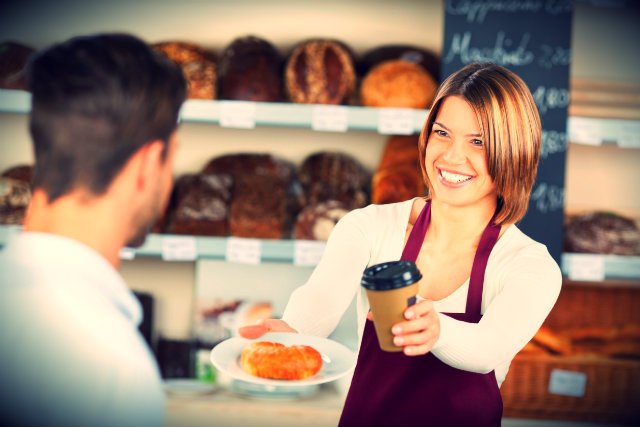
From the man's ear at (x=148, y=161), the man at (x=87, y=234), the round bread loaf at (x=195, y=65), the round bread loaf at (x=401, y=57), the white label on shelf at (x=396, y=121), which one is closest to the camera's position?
the man at (x=87, y=234)

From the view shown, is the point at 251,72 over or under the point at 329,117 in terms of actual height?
over

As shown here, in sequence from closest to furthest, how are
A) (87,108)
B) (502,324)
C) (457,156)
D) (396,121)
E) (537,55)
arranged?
(87,108) < (502,324) < (457,156) < (396,121) < (537,55)

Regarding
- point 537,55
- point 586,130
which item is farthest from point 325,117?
point 586,130

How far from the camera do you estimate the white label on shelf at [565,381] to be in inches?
99.0

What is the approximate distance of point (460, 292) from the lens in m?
1.37

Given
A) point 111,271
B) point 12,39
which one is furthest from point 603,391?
point 12,39

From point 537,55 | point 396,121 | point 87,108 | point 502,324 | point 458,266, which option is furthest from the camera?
point 537,55

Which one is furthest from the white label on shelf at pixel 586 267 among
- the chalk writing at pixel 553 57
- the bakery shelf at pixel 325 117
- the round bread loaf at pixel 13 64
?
the round bread loaf at pixel 13 64

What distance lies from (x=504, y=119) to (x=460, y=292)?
0.35 meters

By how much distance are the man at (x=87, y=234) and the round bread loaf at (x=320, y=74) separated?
5.89 feet

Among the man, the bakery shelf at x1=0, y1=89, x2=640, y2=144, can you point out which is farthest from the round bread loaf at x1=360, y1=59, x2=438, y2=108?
the man

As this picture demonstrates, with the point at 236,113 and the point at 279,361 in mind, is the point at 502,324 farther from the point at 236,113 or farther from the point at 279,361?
the point at 236,113

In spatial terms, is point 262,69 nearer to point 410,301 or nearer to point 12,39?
point 12,39

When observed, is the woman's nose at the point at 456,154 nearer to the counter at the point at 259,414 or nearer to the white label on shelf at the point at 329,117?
the white label on shelf at the point at 329,117
